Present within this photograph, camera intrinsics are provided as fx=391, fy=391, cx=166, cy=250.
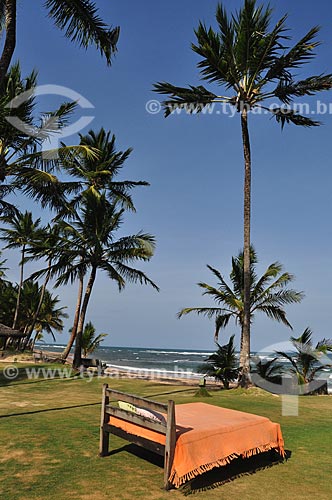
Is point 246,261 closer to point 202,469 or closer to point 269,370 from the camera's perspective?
point 269,370

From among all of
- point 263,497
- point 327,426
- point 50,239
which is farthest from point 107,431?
point 50,239

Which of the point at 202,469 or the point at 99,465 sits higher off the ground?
the point at 202,469

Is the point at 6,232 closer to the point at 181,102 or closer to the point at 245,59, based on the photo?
the point at 181,102

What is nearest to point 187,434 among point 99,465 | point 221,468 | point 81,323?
point 221,468

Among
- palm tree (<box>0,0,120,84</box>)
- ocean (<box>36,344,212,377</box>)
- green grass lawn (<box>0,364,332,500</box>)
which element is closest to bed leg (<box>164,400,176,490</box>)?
green grass lawn (<box>0,364,332,500</box>)

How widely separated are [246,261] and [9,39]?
1085cm

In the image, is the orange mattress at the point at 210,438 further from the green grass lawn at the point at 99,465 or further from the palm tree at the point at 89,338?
the palm tree at the point at 89,338

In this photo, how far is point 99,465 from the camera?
5.89 m

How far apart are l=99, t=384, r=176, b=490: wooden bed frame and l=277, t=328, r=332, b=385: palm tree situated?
13090mm

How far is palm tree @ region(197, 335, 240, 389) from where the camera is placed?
17.6 meters

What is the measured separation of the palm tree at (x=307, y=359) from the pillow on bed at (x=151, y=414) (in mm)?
13430

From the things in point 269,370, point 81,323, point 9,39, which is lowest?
point 269,370

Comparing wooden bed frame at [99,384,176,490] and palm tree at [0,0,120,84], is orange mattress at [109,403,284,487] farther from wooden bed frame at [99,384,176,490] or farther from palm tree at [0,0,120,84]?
palm tree at [0,0,120,84]

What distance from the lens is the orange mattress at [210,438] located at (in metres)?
5.04
